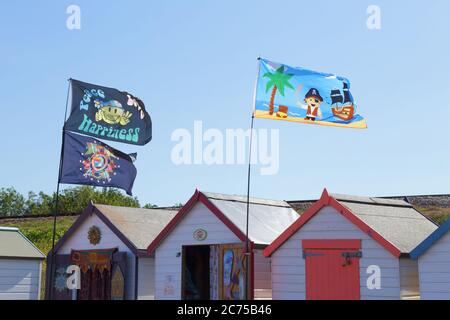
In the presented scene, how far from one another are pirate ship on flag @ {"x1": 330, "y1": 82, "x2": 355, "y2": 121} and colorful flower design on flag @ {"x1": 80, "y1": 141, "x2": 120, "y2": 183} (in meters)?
6.52

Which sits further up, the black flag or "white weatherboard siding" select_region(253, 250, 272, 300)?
the black flag

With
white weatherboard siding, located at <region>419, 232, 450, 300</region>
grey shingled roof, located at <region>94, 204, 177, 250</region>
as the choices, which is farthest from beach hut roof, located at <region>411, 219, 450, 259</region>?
grey shingled roof, located at <region>94, 204, 177, 250</region>

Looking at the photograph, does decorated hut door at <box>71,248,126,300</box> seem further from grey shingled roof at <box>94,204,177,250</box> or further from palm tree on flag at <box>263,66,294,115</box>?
palm tree on flag at <box>263,66,294,115</box>

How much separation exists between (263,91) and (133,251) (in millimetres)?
7232

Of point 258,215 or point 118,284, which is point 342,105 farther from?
point 118,284

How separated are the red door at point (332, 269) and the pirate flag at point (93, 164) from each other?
581 centimetres

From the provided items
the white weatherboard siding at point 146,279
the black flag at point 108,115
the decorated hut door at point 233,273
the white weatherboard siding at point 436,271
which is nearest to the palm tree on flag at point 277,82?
the decorated hut door at point 233,273

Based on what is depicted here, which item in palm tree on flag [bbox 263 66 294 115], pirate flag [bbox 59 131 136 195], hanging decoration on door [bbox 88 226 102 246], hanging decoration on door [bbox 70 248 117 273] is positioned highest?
palm tree on flag [bbox 263 66 294 115]

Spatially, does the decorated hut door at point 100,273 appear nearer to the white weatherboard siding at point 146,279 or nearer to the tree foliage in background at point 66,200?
the white weatherboard siding at point 146,279

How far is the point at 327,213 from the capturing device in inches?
696

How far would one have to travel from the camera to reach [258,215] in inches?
830

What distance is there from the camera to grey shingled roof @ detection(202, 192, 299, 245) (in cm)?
1966

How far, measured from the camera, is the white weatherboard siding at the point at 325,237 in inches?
644
